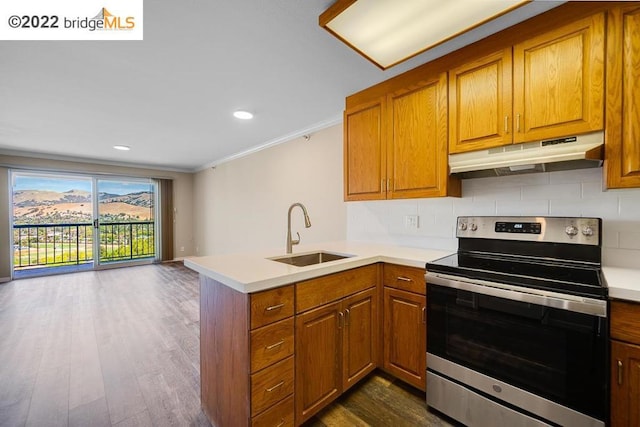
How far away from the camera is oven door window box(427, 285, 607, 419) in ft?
3.64

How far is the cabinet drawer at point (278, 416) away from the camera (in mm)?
1224

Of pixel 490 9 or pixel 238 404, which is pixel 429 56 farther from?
pixel 238 404

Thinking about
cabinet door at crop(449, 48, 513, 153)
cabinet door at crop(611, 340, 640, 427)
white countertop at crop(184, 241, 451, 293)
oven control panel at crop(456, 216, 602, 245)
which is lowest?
cabinet door at crop(611, 340, 640, 427)

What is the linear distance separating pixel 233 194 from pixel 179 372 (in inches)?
139

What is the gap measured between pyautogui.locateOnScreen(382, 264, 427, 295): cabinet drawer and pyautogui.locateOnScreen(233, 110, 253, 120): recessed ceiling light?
220 centimetres

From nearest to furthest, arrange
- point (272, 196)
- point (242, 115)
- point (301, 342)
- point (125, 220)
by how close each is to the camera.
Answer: point (301, 342)
point (242, 115)
point (272, 196)
point (125, 220)

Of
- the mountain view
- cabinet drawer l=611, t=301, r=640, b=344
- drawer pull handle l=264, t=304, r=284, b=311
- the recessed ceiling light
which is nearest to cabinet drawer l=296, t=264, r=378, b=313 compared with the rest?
drawer pull handle l=264, t=304, r=284, b=311

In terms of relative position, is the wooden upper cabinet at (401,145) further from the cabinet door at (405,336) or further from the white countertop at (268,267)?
the cabinet door at (405,336)

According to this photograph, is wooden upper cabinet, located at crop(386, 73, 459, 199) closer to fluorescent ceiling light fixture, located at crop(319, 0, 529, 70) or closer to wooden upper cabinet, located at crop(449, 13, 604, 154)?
wooden upper cabinet, located at crop(449, 13, 604, 154)

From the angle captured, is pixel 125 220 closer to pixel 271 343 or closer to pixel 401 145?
pixel 271 343

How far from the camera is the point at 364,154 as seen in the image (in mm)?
2260

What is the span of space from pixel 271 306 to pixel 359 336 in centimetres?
79

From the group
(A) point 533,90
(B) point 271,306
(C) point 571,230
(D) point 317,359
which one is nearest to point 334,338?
(D) point 317,359

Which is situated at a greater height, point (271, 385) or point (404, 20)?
point (404, 20)
